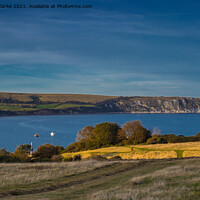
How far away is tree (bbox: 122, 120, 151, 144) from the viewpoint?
63000mm

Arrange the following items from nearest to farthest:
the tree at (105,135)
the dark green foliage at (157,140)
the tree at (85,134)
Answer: the dark green foliage at (157,140) < the tree at (105,135) < the tree at (85,134)

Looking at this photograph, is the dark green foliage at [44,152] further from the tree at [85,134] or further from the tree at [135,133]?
the tree at [135,133]

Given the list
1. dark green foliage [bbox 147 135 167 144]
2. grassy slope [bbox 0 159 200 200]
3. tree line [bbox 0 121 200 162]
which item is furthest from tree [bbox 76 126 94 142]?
grassy slope [bbox 0 159 200 200]

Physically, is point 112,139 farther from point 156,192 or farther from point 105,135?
point 156,192

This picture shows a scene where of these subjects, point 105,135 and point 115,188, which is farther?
point 105,135

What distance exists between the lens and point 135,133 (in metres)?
64.6

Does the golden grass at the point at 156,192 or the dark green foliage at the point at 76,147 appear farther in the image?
the dark green foliage at the point at 76,147

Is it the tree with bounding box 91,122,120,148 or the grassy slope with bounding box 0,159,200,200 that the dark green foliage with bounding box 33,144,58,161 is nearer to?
the tree with bounding box 91,122,120,148

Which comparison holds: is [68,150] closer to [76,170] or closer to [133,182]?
[76,170]

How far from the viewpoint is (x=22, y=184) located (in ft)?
58.7

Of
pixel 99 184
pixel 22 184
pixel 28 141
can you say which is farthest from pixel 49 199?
pixel 28 141

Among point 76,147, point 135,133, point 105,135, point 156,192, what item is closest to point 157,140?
point 135,133

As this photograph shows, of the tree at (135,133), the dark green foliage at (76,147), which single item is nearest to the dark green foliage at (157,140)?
the tree at (135,133)

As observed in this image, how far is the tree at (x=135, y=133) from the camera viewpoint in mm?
63000
